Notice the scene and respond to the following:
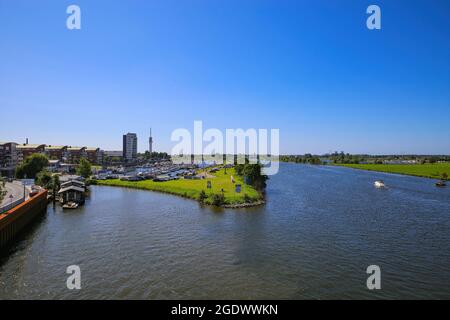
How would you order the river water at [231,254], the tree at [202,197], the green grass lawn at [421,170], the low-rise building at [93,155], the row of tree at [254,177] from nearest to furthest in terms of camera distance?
the river water at [231,254] → the tree at [202,197] → the row of tree at [254,177] → the green grass lawn at [421,170] → the low-rise building at [93,155]

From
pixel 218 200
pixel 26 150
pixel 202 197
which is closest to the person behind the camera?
pixel 218 200

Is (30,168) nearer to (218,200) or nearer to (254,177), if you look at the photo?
(218,200)

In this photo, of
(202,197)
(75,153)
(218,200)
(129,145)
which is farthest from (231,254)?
(129,145)

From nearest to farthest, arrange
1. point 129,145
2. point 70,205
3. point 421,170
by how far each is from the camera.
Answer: point 70,205 < point 421,170 < point 129,145

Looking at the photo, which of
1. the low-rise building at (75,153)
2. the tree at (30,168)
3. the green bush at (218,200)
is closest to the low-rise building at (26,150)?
the low-rise building at (75,153)

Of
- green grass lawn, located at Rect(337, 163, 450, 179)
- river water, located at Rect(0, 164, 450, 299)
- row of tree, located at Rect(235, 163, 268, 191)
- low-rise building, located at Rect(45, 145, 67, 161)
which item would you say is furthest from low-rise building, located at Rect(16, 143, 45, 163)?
green grass lawn, located at Rect(337, 163, 450, 179)

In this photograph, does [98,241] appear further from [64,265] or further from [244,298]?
Result: [244,298]
